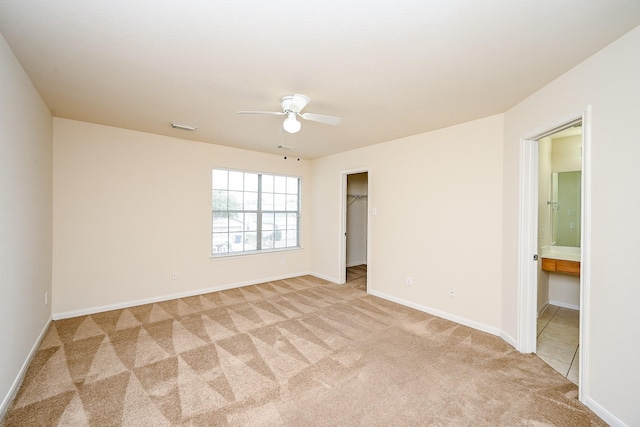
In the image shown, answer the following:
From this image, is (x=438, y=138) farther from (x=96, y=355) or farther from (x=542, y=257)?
(x=96, y=355)

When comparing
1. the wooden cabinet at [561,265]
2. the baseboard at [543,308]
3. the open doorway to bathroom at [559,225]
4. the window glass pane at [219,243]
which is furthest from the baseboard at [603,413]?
the window glass pane at [219,243]

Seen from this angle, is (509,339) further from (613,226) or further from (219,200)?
(219,200)

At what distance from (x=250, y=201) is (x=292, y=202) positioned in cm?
95

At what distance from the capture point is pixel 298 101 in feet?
8.02

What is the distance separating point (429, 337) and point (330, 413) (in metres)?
1.62

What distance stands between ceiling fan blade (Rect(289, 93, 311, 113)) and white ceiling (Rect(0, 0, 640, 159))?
13 cm

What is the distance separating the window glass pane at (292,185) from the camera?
574 cm

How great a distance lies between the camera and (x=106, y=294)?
147 inches

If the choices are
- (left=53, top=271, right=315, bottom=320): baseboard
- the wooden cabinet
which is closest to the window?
(left=53, top=271, right=315, bottom=320): baseboard

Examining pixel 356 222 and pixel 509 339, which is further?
pixel 356 222

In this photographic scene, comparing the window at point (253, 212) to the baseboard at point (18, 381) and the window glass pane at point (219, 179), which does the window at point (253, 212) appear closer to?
the window glass pane at point (219, 179)

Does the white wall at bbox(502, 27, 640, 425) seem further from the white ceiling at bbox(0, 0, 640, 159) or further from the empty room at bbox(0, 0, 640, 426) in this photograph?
the white ceiling at bbox(0, 0, 640, 159)

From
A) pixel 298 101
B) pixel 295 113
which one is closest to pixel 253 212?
pixel 295 113

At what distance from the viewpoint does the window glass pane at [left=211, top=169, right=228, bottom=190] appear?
15.6ft
